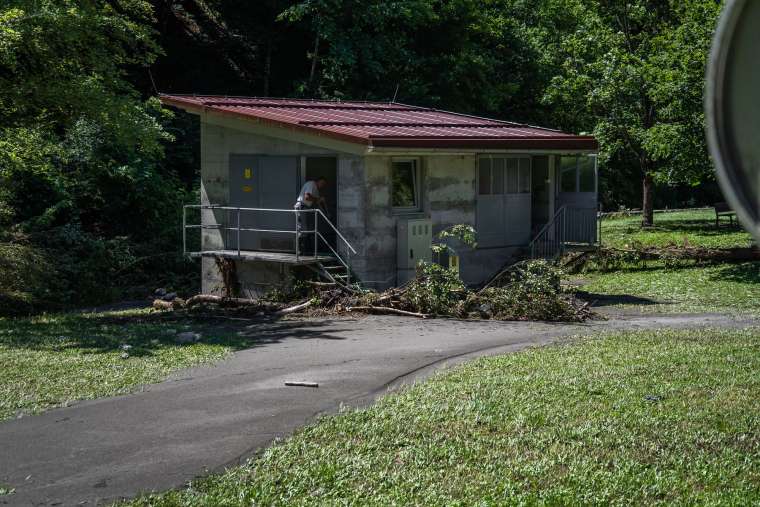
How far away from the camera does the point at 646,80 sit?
98.7 feet

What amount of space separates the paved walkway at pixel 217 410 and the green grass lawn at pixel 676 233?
1505cm

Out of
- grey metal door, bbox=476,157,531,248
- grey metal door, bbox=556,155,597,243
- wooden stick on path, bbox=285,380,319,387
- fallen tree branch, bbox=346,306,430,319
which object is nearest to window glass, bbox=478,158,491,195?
grey metal door, bbox=476,157,531,248

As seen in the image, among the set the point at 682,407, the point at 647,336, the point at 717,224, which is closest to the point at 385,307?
the point at 647,336

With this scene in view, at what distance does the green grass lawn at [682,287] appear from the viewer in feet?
67.5

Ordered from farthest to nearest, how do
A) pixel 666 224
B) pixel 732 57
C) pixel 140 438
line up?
1. pixel 666 224
2. pixel 140 438
3. pixel 732 57

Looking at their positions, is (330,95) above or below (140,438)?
above

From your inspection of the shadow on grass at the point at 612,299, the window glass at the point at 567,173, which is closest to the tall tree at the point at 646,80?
the window glass at the point at 567,173

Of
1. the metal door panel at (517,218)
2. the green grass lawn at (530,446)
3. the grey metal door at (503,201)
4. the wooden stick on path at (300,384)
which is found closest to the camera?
the green grass lawn at (530,446)

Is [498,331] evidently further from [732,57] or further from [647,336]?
[732,57]

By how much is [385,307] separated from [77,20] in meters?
7.83

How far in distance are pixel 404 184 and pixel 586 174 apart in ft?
18.3

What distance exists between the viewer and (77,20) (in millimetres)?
19359

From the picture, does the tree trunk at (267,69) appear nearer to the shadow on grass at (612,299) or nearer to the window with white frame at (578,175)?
the window with white frame at (578,175)

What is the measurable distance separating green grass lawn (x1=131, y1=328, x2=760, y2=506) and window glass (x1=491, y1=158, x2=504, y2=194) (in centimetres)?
1164
